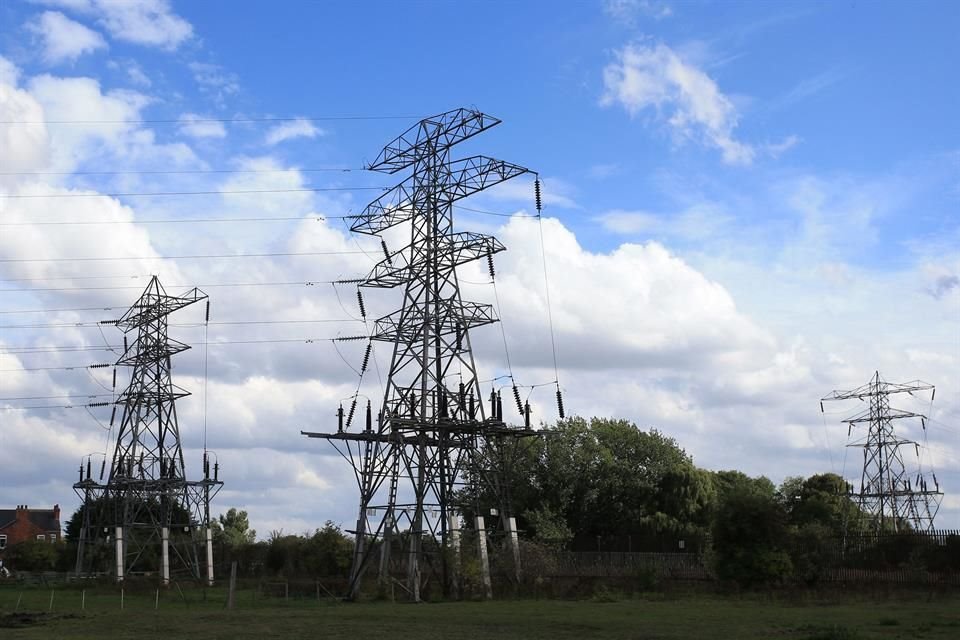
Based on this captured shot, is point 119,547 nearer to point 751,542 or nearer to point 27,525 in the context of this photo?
point 751,542

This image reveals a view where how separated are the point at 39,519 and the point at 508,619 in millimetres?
114943

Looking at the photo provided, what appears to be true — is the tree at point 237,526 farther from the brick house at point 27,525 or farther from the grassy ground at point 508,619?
the grassy ground at point 508,619

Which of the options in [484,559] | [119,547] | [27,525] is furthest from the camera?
[27,525]

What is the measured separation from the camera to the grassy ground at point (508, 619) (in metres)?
27.7

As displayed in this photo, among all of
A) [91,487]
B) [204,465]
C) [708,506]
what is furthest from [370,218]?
[708,506]

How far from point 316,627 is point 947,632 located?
17.2 m

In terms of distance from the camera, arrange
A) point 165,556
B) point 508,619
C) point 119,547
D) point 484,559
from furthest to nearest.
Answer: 1. point 119,547
2. point 165,556
3. point 484,559
4. point 508,619

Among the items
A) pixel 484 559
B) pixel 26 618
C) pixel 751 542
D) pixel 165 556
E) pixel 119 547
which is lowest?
pixel 26 618

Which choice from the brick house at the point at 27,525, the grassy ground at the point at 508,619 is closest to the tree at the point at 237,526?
the brick house at the point at 27,525

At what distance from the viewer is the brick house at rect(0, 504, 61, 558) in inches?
4855

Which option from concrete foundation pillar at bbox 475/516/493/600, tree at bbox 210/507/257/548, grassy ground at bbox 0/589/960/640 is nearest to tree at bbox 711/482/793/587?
grassy ground at bbox 0/589/960/640

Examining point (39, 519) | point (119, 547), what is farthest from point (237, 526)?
point (119, 547)

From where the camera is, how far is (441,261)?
1884 inches

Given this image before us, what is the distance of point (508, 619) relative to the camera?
109 feet
